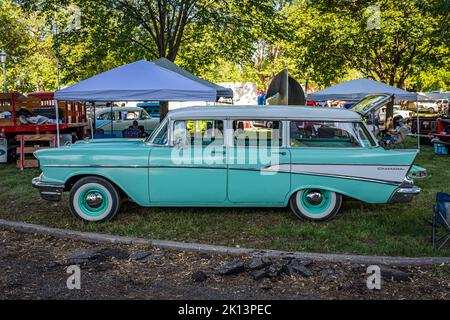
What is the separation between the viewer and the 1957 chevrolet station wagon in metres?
5.95

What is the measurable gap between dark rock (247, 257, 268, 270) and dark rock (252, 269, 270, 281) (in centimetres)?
8

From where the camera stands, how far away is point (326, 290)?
3994mm

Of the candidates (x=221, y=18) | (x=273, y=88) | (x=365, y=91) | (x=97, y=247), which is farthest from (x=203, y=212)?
(x=221, y=18)

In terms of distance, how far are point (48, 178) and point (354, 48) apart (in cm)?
1750

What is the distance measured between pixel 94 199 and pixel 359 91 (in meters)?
10.7

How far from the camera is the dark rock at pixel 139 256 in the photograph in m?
4.73

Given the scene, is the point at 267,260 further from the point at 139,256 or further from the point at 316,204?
the point at 316,204

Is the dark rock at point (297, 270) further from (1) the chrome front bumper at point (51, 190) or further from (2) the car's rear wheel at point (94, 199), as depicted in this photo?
(1) the chrome front bumper at point (51, 190)

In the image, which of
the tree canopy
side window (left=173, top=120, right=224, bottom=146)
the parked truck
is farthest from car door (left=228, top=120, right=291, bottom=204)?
the tree canopy

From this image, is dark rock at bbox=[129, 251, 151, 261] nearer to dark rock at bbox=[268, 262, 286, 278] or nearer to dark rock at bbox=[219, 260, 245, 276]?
dark rock at bbox=[219, 260, 245, 276]

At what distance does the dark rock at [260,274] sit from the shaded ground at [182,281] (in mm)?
46

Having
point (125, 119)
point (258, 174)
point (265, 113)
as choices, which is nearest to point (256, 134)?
point (265, 113)

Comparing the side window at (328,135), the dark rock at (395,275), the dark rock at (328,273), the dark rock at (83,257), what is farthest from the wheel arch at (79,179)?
the dark rock at (395,275)
